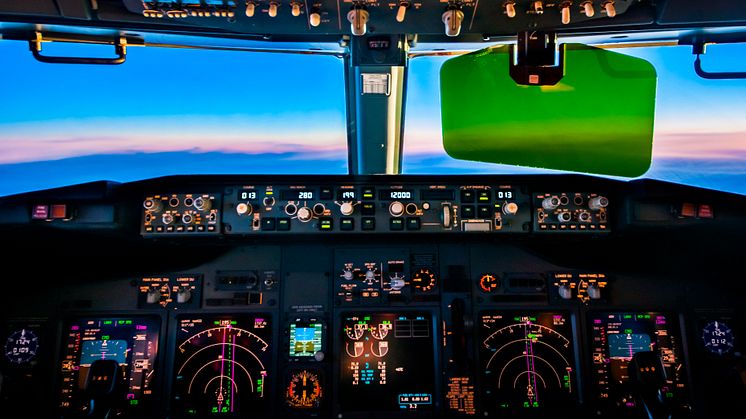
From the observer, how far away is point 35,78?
10.7 feet

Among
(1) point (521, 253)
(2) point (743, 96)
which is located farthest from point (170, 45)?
(2) point (743, 96)

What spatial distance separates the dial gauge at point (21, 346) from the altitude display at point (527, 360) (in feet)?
8.10

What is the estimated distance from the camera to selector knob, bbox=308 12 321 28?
1.83m

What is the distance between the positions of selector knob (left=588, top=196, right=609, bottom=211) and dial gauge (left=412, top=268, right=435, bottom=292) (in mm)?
944

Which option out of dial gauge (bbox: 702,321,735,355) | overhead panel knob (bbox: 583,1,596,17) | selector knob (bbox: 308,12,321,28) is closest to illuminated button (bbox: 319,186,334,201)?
selector knob (bbox: 308,12,321,28)

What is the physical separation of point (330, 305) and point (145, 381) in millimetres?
1075

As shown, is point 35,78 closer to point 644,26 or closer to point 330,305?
point 330,305

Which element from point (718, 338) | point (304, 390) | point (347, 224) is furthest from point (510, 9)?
point (718, 338)

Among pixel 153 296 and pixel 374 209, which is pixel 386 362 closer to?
pixel 374 209

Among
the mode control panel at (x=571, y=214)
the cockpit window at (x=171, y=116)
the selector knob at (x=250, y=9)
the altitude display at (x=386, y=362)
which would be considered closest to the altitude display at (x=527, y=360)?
the altitude display at (x=386, y=362)

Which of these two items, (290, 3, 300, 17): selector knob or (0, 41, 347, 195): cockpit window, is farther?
(0, 41, 347, 195): cockpit window

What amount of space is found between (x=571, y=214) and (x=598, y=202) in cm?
15

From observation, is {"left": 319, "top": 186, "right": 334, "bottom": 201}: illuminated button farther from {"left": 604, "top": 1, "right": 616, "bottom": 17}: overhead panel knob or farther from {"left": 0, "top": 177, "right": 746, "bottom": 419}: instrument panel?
{"left": 604, "top": 1, "right": 616, "bottom": 17}: overhead panel knob

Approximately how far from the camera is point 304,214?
9.87 feet
